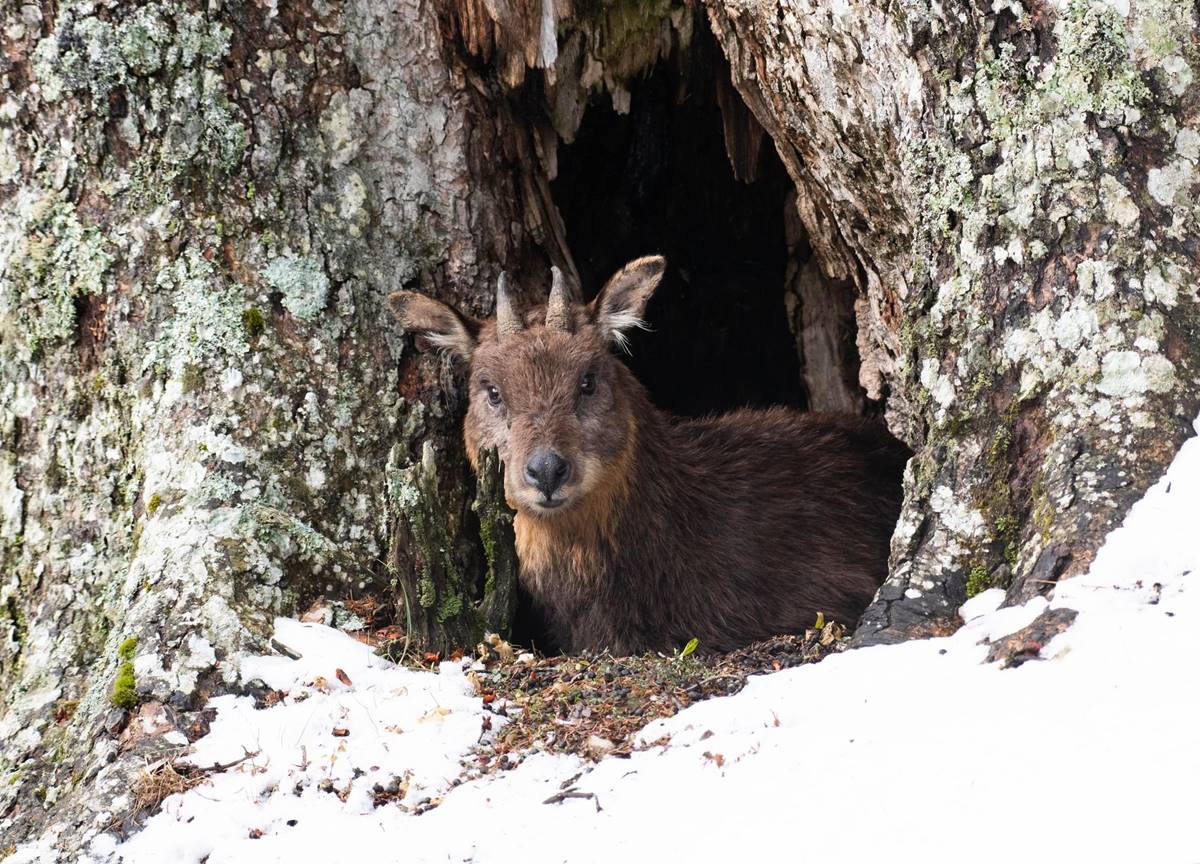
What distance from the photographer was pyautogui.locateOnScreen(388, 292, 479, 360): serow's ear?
6.13 meters

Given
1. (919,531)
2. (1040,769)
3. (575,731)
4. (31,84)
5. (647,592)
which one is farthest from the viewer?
(647,592)

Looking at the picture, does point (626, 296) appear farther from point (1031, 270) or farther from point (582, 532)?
point (1031, 270)

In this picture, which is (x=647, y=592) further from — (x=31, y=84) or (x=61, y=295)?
(x=31, y=84)

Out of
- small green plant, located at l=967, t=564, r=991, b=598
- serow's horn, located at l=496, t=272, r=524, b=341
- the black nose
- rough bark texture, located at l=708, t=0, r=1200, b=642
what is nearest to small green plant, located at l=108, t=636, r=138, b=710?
the black nose

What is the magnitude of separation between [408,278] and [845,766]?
12.3 ft

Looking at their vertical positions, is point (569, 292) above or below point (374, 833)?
above

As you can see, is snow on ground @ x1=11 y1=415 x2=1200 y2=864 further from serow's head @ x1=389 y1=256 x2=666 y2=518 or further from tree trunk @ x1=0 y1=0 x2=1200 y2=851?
serow's head @ x1=389 y1=256 x2=666 y2=518

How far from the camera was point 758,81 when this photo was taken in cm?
588

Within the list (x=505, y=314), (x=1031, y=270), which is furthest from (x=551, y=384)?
(x=1031, y=270)

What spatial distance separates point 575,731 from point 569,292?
2.99 m

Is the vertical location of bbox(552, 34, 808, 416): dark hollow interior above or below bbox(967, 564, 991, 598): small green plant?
above

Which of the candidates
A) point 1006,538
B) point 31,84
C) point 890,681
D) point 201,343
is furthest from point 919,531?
point 31,84

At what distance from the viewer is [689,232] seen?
8680 millimetres

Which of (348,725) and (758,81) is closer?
(348,725)
